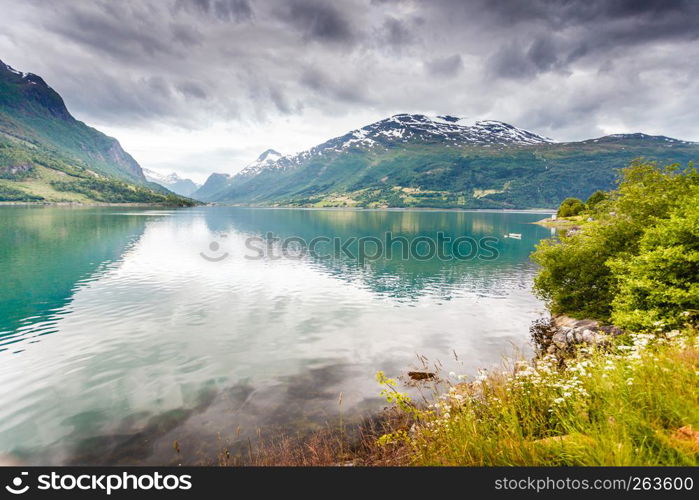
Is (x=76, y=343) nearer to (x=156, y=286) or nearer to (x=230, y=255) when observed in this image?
(x=156, y=286)

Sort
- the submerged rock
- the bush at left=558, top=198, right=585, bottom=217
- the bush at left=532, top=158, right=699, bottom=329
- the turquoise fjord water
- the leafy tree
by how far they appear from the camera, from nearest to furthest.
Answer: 1. the turquoise fjord water
2. the leafy tree
3. the bush at left=532, top=158, right=699, bottom=329
4. the submerged rock
5. the bush at left=558, top=198, right=585, bottom=217

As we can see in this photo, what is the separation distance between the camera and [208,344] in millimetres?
23844

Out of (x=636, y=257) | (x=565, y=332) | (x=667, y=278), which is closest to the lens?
(x=667, y=278)

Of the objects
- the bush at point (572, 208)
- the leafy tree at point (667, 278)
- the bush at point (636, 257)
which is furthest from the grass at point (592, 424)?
the bush at point (572, 208)

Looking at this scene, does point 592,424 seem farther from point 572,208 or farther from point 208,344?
point 572,208

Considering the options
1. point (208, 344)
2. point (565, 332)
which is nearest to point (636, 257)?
point (565, 332)

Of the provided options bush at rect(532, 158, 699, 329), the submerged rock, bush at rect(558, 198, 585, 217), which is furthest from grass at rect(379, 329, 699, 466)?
bush at rect(558, 198, 585, 217)

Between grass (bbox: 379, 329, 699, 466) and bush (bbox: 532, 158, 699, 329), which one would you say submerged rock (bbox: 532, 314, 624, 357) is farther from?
grass (bbox: 379, 329, 699, 466)

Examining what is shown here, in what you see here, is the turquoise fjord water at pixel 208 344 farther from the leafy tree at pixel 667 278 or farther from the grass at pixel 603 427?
the grass at pixel 603 427

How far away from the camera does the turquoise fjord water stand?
1466cm

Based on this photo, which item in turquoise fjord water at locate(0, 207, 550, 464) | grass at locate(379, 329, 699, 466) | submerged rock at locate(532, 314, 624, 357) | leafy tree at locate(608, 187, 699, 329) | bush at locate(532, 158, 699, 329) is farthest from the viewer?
submerged rock at locate(532, 314, 624, 357)

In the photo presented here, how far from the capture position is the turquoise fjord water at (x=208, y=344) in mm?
14664
